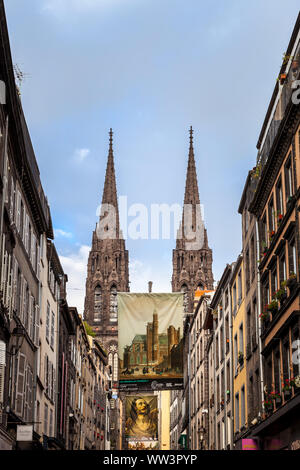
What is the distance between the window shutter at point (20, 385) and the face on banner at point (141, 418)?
112ft

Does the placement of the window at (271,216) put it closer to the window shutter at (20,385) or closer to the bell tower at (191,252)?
the window shutter at (20,385)

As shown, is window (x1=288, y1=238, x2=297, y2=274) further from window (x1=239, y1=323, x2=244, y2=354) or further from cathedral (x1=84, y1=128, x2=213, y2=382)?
cathedral (x1=84, y1=128, x2=213, y2=382)

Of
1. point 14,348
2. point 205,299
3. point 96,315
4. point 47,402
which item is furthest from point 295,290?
point 96,315

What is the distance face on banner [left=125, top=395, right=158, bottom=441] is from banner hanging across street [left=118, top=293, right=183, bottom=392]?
17195mm

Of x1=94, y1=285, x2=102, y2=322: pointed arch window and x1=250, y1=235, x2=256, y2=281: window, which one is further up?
x1=94, y1=285, x2=102, y2=322: pointed arch window

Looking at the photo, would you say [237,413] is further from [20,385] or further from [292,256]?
[292,256]

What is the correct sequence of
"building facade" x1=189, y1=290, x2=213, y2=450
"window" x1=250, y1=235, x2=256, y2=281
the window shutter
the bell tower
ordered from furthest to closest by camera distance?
the bell tower
"building facade" x1=189, y1=290, x2=213, y2=450
"window" x1=250, y1=235, x2=256, y2=281
the window shutter

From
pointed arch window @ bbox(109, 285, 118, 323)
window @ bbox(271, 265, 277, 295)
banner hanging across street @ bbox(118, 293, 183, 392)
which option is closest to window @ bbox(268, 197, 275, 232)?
window @ bbox(271, 265, 277, 295)

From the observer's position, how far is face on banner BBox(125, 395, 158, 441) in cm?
6456

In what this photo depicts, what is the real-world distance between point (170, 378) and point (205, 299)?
1693 centimetres

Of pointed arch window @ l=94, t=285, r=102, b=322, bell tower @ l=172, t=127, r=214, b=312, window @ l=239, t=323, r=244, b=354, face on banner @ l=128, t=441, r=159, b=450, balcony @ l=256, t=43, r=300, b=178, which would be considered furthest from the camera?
pointed arch window @ l=94, t=285, r=102, b=322

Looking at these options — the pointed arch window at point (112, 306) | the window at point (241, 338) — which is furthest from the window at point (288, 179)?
the pointed arch window at point (112, 306)

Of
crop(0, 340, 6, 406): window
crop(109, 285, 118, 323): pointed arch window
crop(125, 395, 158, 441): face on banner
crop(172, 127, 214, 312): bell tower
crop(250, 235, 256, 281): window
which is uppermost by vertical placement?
crop(172, 127, 214, 312): bell tower

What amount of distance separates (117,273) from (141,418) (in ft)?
307
